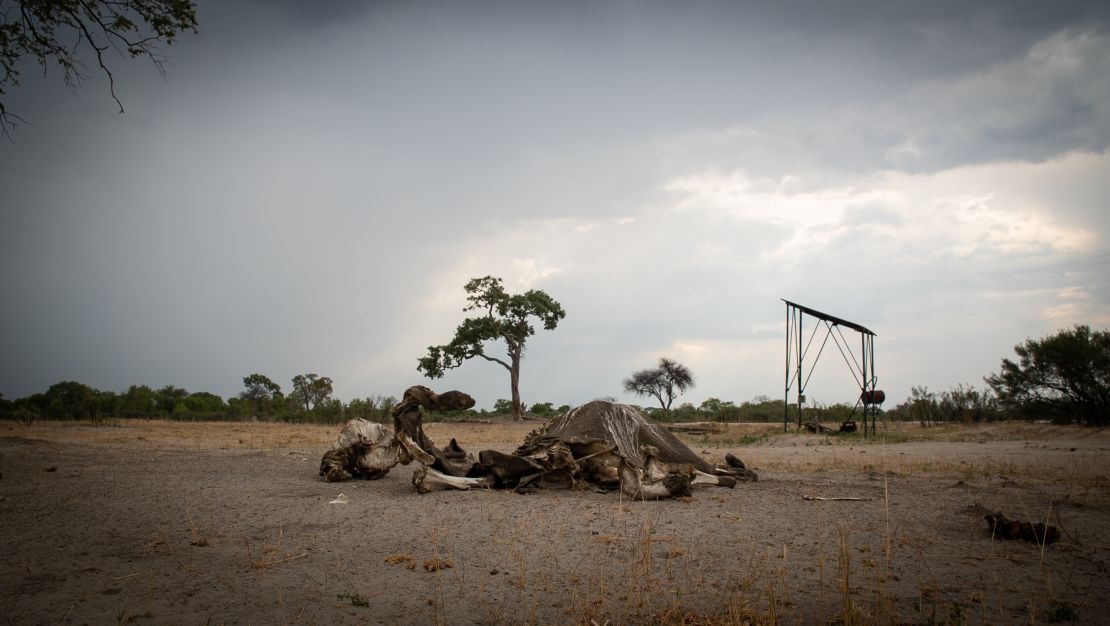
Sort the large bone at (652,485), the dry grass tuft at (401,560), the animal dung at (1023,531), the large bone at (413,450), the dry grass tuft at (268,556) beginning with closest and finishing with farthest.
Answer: the dry grass tuft at (268,556) → the dry grass tuft at (401,560) → the animal dung at (1023,531) → the large bone at (652,485) → the large bone at (413,450)

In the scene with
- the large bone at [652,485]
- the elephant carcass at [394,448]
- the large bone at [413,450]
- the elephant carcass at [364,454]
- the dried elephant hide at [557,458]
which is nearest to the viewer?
the large bone at [652,485]

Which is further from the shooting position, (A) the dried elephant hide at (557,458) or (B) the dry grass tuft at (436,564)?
(A) the dried elephant hide at (557,458)

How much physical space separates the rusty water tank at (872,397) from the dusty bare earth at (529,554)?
15.6 metres

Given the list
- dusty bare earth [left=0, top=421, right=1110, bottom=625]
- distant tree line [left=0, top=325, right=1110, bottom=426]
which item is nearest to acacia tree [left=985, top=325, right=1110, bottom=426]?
distant tree line [left=0, top=325, right=1110, bottom=426]

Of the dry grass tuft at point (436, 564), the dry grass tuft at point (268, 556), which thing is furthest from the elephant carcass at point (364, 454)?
the dry grass tuft at point (436, 564)

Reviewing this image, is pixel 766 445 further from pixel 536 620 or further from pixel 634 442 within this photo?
pixel 536 620

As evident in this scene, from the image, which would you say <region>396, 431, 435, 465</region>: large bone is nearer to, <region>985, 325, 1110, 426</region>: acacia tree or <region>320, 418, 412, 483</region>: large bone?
<region>320, 418, 412, 483</region>: large bone

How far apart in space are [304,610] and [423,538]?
5.93ft

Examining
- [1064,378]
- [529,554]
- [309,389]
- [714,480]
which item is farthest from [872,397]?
[309,389]

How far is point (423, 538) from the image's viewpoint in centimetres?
562

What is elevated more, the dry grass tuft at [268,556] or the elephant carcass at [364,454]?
the elephant carcass at [364,454]

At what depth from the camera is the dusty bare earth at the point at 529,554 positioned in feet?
12.8

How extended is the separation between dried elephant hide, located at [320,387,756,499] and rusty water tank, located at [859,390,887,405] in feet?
54.8

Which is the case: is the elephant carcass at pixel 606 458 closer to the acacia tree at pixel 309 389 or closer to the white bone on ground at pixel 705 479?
the white bone on ground at pixel 705 479
